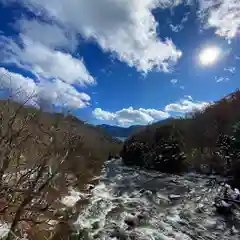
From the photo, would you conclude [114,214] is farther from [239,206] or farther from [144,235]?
[239,206]

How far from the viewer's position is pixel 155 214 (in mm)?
24750

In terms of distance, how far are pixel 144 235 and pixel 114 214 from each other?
5.45 m

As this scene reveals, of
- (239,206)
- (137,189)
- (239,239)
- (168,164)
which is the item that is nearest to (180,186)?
(137,189)

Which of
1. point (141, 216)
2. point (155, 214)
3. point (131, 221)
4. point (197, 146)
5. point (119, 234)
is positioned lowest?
point (119, 234)

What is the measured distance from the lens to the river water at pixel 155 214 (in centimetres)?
1977

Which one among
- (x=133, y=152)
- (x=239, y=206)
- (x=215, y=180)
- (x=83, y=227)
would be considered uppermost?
(x=133, y=152)

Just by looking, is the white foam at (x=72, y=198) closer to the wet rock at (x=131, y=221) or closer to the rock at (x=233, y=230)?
the wet rock at (x=131, y=221)

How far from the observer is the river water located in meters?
19.8

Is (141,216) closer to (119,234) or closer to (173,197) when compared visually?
(119,234)

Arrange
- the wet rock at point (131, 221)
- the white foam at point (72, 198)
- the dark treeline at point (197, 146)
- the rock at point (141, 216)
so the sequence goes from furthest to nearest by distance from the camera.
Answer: the dark treeline at point (197, 146) < the white foam at point (72, 198) < the rock at point (141, 216) < the wet rock at point (131, 221)

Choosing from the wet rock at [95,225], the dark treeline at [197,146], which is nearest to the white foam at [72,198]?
the wet rock at [95,225]

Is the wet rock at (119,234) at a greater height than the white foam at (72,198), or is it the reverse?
the white foam at (72,198)

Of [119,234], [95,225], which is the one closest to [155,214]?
[95,225]

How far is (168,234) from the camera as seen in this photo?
64.6ft
